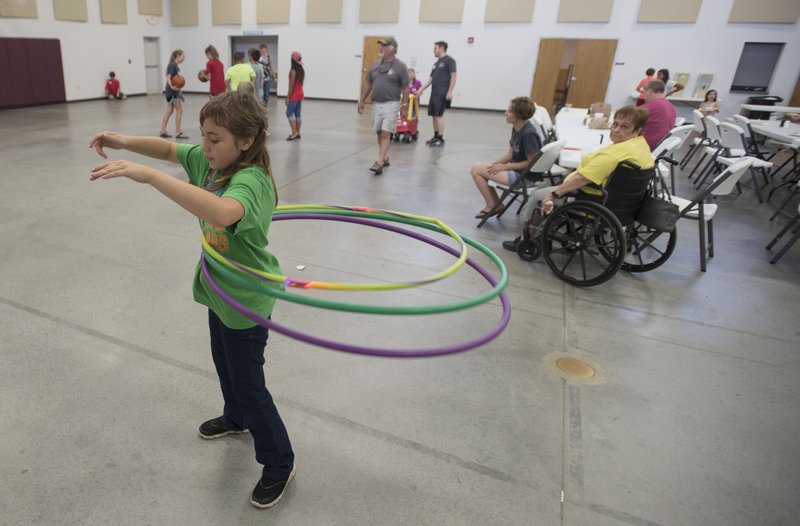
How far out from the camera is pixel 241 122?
1316 mm

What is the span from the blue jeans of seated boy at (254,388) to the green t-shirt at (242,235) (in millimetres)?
67

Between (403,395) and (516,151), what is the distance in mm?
2839

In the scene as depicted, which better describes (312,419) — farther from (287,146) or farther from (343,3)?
(343,3)

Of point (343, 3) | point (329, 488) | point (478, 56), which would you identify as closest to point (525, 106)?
point (329, 488)

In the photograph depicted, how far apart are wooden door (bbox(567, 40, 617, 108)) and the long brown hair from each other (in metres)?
14.2

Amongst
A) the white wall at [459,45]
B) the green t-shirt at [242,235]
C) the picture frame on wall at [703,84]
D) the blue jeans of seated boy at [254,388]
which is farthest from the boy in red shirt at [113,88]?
the picture frame on wall at [703,84]

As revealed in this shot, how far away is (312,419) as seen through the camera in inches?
81.6

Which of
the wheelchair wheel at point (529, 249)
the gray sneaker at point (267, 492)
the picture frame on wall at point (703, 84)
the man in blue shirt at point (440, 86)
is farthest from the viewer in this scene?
the picture frame on wall at point (703, 84)

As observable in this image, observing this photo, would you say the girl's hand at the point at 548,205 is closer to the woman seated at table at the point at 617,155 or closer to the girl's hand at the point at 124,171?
the woman seated at table at the point at 617,155

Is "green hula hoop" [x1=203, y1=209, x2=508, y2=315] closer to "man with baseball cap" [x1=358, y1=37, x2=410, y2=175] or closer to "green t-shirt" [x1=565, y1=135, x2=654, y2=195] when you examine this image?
"green t-shirt" [x1=565, y1=135, x2=654, y2=195]

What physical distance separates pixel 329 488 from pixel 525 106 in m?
3.46

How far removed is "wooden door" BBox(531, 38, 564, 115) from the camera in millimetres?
13680

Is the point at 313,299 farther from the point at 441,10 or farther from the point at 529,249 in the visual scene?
the point at 441,10

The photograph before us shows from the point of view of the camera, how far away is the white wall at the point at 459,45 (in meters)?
12.4
